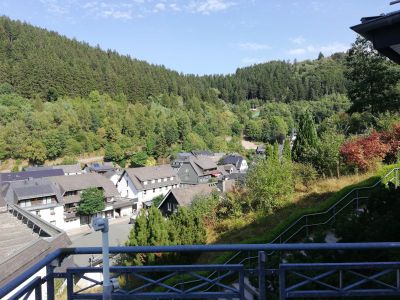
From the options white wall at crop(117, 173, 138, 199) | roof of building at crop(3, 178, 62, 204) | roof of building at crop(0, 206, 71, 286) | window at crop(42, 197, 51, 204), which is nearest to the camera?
roof of building at crop(0, 206, 71, 286)

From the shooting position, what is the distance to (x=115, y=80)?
291 ft

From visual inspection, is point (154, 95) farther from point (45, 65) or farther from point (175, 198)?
point (175, 198)

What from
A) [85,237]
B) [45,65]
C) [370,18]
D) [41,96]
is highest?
[45,65]

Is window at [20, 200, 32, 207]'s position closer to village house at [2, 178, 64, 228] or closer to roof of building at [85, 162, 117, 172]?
village house at [2, 178, 64, 228]

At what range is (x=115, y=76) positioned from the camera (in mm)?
89688

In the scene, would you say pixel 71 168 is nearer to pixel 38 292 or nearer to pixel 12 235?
pixel 12 235

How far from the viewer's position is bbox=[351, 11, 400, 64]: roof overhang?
2.59m

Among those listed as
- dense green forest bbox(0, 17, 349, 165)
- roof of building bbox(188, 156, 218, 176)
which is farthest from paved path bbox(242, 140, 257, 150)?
roof of building bbox(188, 156, 218, 176)

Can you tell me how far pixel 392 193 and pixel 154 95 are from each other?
3579 inches

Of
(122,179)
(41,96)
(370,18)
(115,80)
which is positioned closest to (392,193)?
(370,18)

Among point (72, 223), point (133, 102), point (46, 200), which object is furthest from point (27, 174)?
point (133, 102)

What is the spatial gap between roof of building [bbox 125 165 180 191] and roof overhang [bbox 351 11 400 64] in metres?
41.5

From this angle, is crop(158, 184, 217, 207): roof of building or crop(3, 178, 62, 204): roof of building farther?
crop(3, 178, 62, 204): roof of building

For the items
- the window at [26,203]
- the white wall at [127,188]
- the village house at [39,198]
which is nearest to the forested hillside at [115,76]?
the white wall at [127,188]
